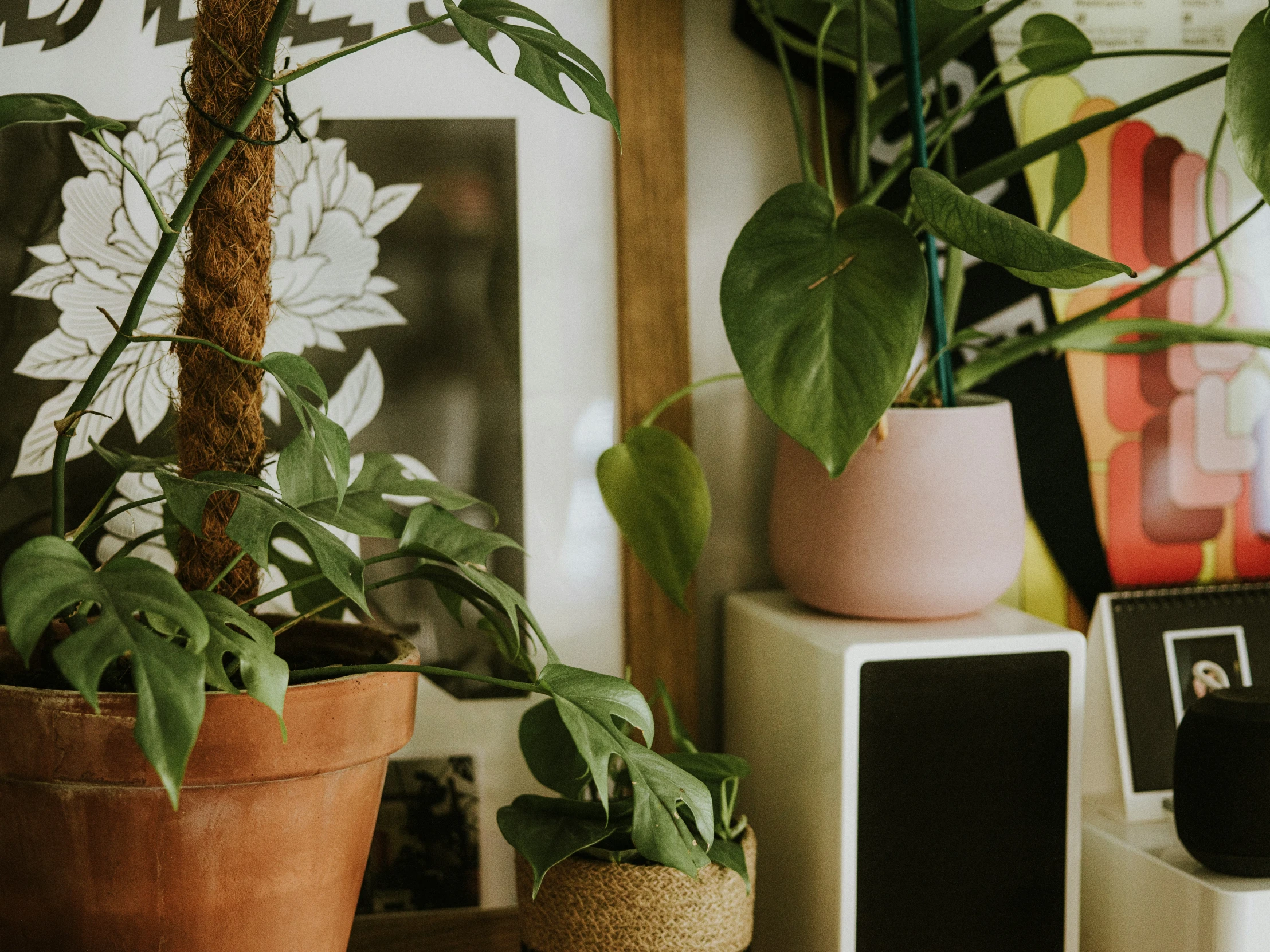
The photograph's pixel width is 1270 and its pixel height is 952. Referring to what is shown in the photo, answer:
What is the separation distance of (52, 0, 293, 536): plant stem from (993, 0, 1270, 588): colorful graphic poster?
88 centimetres

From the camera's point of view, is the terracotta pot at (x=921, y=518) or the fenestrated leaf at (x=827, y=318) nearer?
the fenestrated leaf at (x=827, y=318)

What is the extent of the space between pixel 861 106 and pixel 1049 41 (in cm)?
24

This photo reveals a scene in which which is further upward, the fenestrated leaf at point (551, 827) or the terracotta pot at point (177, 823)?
the terracotta pot at point (177, 823)

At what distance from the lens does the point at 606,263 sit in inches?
44.3

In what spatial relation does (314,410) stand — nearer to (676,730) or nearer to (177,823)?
(177,823)

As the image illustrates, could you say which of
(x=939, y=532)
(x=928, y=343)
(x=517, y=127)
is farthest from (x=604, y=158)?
(x=939, y=532)

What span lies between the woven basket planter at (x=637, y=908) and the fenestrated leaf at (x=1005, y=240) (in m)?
0.52

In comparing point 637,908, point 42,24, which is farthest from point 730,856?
point 42,24

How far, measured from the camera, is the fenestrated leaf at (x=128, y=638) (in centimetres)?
46

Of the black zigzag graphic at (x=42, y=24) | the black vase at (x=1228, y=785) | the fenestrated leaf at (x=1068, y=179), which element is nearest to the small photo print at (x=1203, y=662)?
the black vase at (x=1228, y=785)

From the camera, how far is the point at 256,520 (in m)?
0.62

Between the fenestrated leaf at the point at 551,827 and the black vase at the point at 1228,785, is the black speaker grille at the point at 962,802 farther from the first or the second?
the fenestrated leaf at the point at 551,827

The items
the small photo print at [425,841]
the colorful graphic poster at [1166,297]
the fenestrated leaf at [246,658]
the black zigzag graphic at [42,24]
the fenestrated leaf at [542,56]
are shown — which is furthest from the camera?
the colorful graphic poster at [1166,297]

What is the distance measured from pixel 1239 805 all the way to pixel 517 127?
3.03 feet
